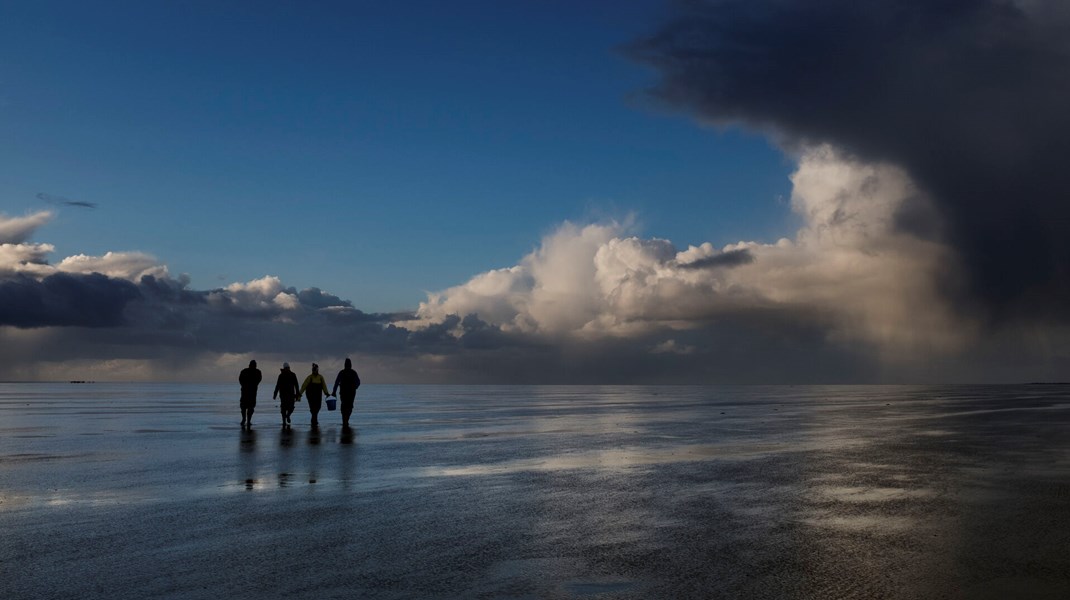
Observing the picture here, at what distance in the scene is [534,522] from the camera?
9680mm

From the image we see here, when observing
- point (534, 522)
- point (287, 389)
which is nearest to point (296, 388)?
point (287, 389)

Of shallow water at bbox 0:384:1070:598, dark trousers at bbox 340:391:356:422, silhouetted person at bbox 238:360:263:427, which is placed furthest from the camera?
dark trousers at bbox 340:391:356:422

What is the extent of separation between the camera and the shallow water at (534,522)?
6812 mm

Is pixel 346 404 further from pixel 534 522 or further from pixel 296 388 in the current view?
pixel 534 522

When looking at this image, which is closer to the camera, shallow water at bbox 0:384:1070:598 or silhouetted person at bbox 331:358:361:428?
shallow water at bbox 0:384:1070:598

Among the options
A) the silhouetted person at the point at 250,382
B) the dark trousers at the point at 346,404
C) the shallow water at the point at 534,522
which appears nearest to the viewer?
the shallow water at the point at 534,522

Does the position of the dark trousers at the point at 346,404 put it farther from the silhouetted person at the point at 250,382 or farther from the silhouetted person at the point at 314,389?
the silhouetted person at the point at 250,382

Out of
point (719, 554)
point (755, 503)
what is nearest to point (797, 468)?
point (755, 503)

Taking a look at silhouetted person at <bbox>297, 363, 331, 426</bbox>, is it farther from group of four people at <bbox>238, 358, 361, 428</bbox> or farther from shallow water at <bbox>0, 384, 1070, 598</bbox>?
shallow water at <bbox>0, 384, 1070, 598</bbox>

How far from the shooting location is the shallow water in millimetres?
6812

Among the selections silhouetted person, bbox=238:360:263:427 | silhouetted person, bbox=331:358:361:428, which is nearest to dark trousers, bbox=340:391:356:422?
silhouetted person, bbox=331:358:361:428

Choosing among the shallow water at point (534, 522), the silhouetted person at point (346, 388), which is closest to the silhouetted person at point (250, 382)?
the silhouetted person at point (346, 388)

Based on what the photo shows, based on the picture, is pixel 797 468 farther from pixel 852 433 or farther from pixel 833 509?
pixel 852 433

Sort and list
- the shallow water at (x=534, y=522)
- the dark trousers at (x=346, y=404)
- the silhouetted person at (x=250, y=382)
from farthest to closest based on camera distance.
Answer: the dark trousers at (x=346, y=404)
the silhouetted person at (x=250, y=382)
the shallow water at (x=534, y=522)
